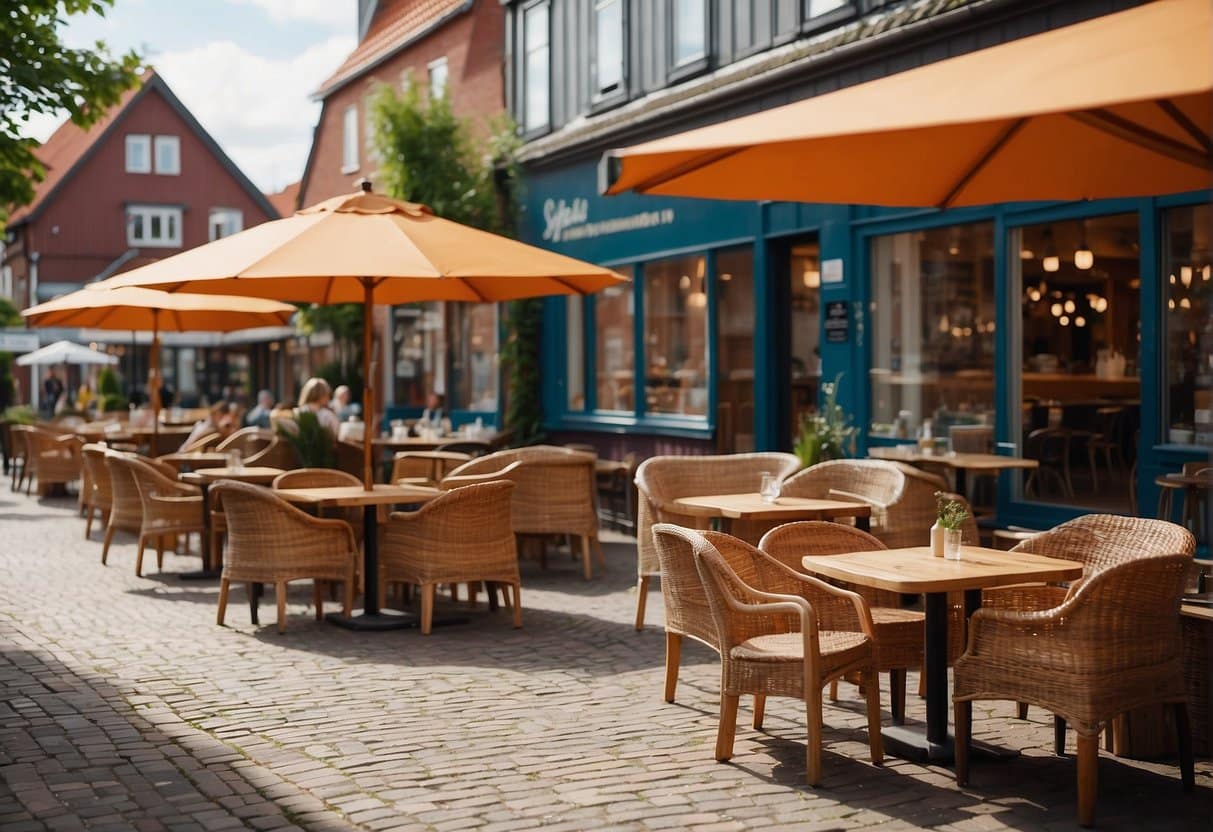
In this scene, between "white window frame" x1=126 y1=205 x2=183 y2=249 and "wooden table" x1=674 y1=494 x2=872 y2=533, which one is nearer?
"wooden table" x1=674 y1=494 x2=872 y2=533

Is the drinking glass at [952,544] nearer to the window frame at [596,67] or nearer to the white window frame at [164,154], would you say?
the window frame at [596,67]

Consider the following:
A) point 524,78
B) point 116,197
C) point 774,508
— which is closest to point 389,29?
point 524,78

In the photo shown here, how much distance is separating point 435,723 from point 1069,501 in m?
5.63

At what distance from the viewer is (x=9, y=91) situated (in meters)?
12.9

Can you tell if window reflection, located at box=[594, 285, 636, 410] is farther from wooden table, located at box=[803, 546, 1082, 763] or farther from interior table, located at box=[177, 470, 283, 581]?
wooden table, located at box=[803, 546, 1082, 763]

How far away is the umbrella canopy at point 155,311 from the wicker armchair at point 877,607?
22.7ft

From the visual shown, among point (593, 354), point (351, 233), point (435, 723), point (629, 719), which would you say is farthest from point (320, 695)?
point (593, 354)

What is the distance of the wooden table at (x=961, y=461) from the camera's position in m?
9.91

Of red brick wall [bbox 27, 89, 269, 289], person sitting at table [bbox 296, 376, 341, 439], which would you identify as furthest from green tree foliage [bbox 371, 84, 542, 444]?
red brick wall [bbox 27, 89, 269, 289]

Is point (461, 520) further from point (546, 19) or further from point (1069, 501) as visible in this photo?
point (546, 19)

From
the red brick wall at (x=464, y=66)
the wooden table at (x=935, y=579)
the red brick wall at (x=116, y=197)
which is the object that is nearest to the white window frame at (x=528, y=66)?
the red brick wall at (x=464, y=66)

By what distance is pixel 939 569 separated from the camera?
561 centimetres

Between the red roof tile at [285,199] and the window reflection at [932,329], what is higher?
the red roof tile at [285,199]

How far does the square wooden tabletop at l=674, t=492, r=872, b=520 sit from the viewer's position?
813 cm
